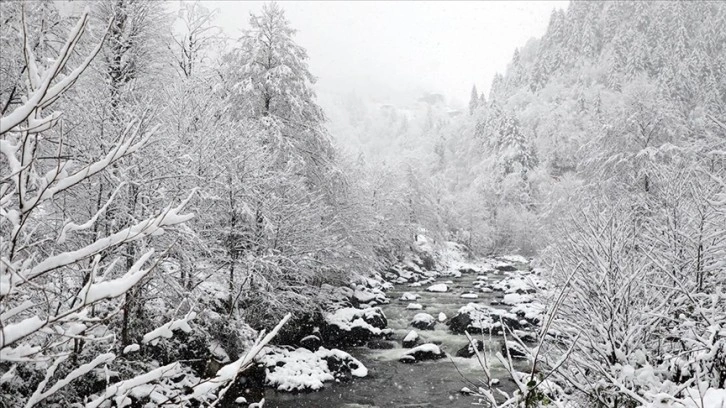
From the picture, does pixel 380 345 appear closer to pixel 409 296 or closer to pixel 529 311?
pixel 529 311

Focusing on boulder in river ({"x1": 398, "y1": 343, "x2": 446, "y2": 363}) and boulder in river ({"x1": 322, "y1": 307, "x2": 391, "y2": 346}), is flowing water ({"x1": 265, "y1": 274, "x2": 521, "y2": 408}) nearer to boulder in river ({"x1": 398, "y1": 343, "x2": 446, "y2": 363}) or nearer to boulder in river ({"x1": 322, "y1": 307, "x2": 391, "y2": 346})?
boulder in river ({"x1": 398, "y1": 343, "x2": 446, "y2": 363})

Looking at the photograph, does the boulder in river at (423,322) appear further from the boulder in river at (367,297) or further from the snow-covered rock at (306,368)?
the snow-covered rock at (306,368)

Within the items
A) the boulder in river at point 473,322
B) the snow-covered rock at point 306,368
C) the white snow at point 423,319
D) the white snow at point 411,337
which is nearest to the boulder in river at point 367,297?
the white snow at point 423,319

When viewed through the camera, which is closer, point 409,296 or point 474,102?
point 409,296

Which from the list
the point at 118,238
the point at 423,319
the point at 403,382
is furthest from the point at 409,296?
the point at 118,238

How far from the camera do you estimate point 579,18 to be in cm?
10938

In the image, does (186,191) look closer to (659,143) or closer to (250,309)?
(250,309)

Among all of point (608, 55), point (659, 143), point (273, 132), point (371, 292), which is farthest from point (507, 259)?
point (608, 55)

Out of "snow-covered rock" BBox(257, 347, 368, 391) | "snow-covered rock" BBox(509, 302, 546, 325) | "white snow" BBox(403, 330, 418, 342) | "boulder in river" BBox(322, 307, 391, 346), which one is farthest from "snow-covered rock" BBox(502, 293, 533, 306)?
"snow-covered rock" BBox(257, 347, 368, 391)

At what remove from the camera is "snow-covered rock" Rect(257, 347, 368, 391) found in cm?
1195

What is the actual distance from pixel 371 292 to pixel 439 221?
20.3 metres

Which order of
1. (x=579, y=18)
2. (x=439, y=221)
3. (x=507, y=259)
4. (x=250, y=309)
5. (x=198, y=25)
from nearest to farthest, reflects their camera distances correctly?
(x=250, y=309) → (x=198, y=25) → (x=439, y=221) → (x=507, y=259) → (x=579, y=18)

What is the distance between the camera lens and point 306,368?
12.6 m

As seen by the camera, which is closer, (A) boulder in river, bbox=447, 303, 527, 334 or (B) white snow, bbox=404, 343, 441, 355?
(B) white snow, bbox=404, 343, 441, 355
